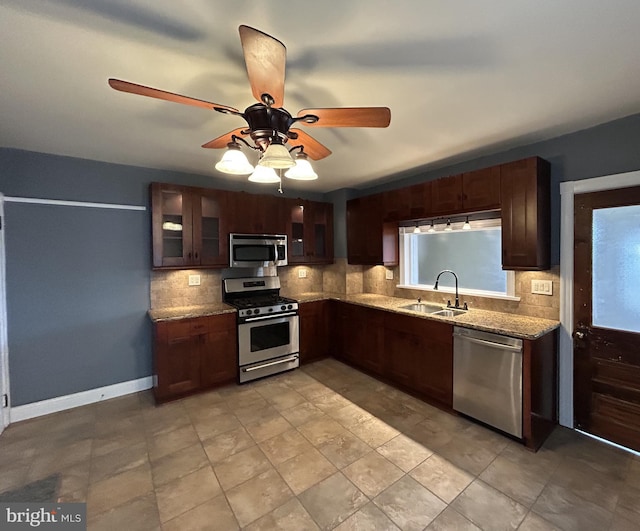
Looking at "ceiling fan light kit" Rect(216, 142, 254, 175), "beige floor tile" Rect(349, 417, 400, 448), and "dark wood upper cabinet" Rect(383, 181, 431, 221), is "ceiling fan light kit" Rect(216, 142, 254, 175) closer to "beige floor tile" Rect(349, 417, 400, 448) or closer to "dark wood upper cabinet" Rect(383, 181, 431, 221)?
A: "dark wood upper cabinet" Rect(383, 181, 431, 221)

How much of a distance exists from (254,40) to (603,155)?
273 cm

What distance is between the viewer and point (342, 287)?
14.4 ft

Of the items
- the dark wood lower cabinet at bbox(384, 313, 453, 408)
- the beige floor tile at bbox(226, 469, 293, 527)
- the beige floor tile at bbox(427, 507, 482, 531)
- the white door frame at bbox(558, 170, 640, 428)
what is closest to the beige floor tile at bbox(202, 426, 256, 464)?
the beige floor tile at bbox(226, 469, 293, 527)

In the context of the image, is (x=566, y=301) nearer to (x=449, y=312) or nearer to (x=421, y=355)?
(x=449, y=312)

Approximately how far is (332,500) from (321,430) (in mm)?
702

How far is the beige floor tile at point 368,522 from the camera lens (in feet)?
5.09

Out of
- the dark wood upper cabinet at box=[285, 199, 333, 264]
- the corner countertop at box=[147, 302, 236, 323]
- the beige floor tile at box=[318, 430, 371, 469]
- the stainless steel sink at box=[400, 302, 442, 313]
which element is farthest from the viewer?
the dark wood upper cabinet at box=[285, 199, 333, 264]

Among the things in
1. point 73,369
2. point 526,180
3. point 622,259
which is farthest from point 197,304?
point 622,259

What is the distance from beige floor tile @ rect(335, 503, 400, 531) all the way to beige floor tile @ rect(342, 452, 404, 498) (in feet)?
0.38

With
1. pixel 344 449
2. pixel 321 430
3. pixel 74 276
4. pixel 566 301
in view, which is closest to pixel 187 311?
pixel 74 276

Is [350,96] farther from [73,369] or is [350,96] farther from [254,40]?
[73,369]

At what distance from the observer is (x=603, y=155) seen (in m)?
2.25

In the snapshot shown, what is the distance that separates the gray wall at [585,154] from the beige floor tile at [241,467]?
289cm

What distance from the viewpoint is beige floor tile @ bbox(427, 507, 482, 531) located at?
155 cm
